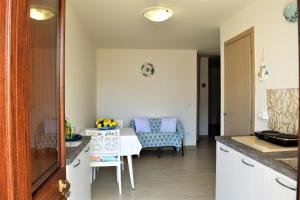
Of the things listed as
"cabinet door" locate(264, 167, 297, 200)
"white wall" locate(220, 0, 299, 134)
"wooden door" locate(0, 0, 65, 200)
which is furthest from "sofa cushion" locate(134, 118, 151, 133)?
"wooden door" locate(0, 0, 65, 200)

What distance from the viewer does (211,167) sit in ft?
13.6

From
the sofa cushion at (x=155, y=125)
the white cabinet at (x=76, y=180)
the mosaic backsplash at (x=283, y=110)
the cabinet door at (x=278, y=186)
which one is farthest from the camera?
the sofa cushion at (x=155, y=125)

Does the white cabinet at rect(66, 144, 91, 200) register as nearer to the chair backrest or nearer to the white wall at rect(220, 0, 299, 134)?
the chair backrest

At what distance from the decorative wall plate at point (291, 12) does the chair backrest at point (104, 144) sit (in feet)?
7.56

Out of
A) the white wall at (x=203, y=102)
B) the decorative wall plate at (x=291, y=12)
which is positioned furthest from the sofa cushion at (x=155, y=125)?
the decorative wall plate at (x=291, y=12)

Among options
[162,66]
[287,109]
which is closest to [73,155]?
[287,109]

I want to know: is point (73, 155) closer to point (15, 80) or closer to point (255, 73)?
point (15, 80)

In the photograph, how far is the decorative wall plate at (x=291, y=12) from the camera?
1990 mm

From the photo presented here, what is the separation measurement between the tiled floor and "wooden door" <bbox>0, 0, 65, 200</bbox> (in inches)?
84.2

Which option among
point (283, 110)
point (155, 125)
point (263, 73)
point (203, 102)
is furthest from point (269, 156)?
point (203, 102)

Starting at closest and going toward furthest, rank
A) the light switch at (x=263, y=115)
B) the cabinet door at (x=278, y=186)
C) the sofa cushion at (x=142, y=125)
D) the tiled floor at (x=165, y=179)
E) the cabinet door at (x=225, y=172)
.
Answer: the cabinet door at (x=278, y=186) → the cabinet door at (x=225, y=172) → the light switch at (x=263, y=115) → the tiled floor at (x=165, y=179) → the sofa cushion at (x=142, y=125)

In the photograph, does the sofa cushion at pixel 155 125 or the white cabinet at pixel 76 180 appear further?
the sofa cushion at pixel 155 125

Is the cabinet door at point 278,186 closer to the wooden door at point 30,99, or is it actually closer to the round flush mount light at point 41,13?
the wooden door at point 30,99

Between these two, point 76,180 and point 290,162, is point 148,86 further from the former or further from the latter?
point 290,162
